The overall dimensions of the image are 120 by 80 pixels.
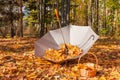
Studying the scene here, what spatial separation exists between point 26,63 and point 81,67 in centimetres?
174

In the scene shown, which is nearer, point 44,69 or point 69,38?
point 44,69

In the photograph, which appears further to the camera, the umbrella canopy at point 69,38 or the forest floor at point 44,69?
the umbrella canopy at point 69,38

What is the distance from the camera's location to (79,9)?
40688mm

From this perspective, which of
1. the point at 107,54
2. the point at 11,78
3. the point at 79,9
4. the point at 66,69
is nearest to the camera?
the point at 11,78

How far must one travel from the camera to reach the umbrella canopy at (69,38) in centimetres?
752

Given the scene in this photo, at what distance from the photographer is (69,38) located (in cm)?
811

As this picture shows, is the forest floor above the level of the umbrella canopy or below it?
below

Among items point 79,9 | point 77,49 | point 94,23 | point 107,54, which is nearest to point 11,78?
point 77,49

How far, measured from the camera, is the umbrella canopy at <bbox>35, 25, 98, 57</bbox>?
752cm

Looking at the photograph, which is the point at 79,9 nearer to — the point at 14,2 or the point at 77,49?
the point at 14,2

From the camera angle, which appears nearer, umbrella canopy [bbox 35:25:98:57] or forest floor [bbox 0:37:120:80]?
forest floor [bbox 0:37:120:80]

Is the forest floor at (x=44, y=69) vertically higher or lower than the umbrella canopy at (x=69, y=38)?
lower

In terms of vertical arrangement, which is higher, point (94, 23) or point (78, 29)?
point (78, 29)

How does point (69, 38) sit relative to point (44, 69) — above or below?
above
